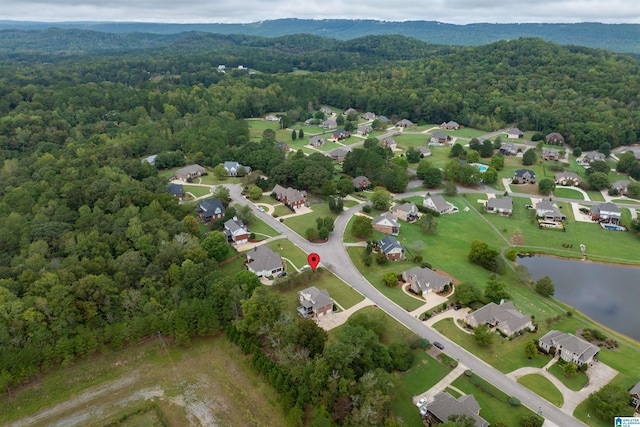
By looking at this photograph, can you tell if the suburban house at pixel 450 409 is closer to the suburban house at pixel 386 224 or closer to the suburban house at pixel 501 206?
the suburban house at pixel 386 224

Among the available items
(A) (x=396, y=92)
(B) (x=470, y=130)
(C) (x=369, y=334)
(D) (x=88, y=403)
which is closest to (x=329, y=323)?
(C) (x=369, y=334)

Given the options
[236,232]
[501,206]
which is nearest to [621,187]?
[501,206]

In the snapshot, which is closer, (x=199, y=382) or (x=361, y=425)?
(x=361, y=425)

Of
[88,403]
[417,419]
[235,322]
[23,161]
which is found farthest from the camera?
[23,161]

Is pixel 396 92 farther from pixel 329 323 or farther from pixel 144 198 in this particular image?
pixel 329 323

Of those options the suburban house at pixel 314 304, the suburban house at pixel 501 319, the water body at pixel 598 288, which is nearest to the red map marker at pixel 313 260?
the suburban house at pixel 314 304
